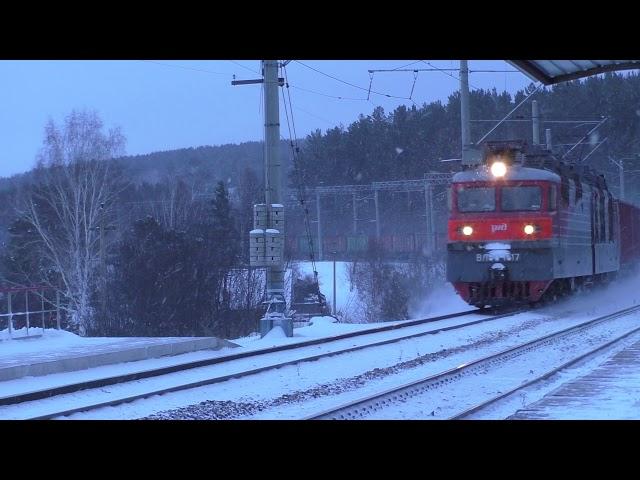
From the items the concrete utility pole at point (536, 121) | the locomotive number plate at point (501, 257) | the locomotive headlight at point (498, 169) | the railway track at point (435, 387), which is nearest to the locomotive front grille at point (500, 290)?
the locomotive number plate at point (501, 257)

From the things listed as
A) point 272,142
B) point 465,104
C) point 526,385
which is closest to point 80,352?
point 272,142

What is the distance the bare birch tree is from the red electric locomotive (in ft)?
70.0

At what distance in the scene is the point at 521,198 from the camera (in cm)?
2219

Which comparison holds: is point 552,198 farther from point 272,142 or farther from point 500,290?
point 272,142

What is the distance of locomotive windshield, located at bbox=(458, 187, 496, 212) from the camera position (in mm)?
22484

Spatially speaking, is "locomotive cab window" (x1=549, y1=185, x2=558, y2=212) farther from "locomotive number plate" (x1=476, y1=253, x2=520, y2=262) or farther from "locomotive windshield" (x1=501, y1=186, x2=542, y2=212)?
"locomotive number plate" (x1=476, y1=253, x2=520, y2=262)

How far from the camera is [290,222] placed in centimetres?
5928

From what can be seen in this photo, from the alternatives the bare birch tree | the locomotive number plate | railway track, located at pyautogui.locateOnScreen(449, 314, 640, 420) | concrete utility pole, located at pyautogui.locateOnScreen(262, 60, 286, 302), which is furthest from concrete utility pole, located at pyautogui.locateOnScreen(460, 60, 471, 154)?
the bare birch tree

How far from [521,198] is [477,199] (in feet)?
3.54

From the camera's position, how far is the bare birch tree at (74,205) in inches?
1570

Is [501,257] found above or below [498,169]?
below
